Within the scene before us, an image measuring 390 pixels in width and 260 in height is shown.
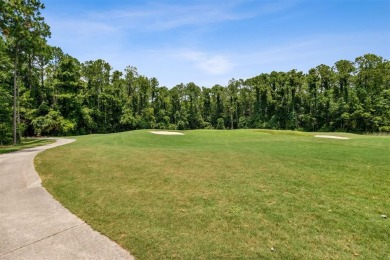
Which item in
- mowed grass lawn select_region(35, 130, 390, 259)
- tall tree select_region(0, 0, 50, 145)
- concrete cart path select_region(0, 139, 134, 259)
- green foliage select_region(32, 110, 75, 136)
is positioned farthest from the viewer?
green foliage select_region(32, 110, 75, 136)

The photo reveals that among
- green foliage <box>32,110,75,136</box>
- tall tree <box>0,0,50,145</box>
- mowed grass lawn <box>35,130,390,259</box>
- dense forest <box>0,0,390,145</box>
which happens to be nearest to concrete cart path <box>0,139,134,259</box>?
mowed grass lawn <box>35,130,390,259</box>

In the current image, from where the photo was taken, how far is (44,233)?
190 inches

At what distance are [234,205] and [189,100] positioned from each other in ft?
224

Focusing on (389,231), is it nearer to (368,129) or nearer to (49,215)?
(49,215)

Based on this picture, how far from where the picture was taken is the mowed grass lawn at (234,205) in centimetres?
429

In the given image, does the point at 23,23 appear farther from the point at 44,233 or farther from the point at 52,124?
the point at 52,124

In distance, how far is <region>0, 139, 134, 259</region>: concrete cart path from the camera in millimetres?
4137

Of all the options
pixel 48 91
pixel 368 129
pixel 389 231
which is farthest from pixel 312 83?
pixel 389 231

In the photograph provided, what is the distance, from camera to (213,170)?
364 inches

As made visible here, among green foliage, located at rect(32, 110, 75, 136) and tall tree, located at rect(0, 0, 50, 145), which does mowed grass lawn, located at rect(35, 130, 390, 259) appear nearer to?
tall tree, located at rect(0, 0, 50, 145)

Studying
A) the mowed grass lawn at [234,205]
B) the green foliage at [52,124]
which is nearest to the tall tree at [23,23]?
the mowed grass lawn at [234,205]

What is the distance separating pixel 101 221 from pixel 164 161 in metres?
5.52

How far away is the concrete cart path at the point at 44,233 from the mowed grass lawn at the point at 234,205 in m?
0.26

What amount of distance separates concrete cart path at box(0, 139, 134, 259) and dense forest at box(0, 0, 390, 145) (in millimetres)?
25901
